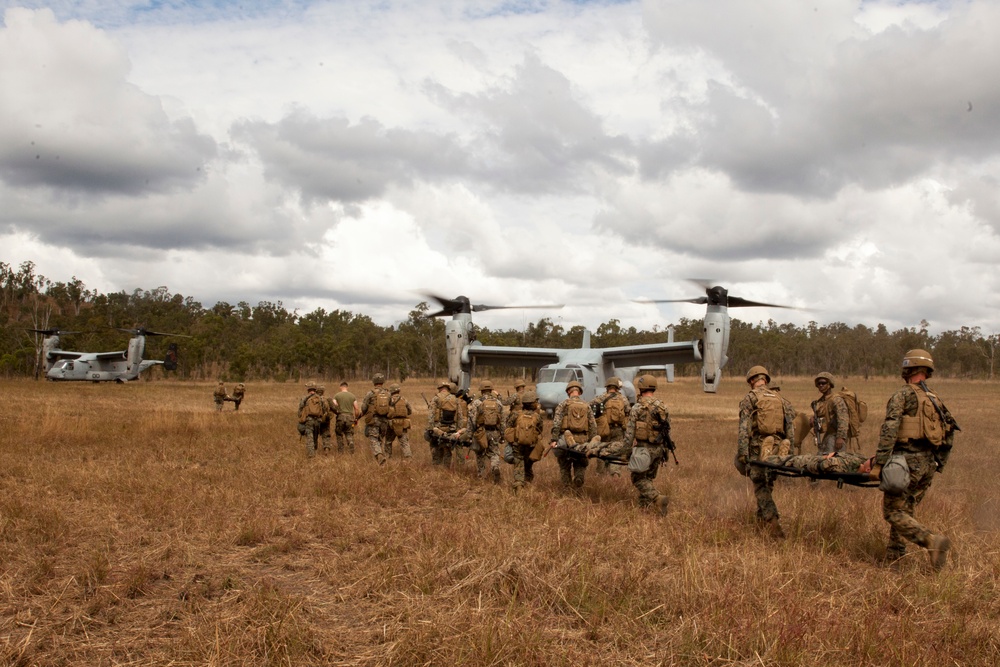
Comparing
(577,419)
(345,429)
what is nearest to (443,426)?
(577,419)

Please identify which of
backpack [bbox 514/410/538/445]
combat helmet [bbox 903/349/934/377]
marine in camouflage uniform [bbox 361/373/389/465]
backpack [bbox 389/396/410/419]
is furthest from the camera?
marine in camouflage uniform [bbox 361/373/389/465]

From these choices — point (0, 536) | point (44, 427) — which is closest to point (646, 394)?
point (0, 536)

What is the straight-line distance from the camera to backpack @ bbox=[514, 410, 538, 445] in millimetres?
9922

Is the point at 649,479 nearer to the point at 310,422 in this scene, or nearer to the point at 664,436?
the point at 664,436

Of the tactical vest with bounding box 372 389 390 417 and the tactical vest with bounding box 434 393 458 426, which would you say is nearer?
the tactical vest with bounding box 434 393 458 426

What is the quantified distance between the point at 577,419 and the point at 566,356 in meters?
13.6

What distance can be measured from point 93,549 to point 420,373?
7765cm

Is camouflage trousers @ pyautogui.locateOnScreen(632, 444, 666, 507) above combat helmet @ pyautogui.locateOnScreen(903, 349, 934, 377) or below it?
below

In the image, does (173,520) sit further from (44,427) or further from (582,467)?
(44,427)

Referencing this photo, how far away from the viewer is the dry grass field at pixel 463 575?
4.27 metres

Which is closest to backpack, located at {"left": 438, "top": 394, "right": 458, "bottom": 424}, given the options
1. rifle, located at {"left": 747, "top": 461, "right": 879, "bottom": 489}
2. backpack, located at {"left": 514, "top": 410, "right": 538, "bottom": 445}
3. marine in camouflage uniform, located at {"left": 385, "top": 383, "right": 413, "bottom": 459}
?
marine in camouflage uniform, located at {"left": 385, "top": 383, "right": 413, "bottom": 459}

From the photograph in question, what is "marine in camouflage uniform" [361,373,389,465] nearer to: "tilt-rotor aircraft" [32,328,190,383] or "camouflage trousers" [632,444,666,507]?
"camouflage trousers" [632,444,666,507]

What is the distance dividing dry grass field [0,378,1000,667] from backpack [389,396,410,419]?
7.07 ft

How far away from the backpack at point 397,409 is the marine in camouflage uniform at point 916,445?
8367mm
